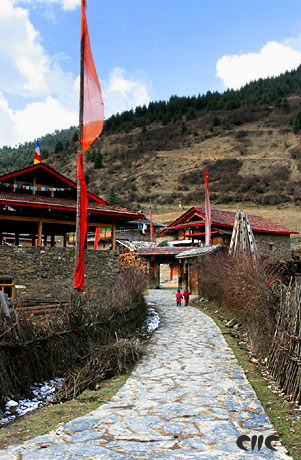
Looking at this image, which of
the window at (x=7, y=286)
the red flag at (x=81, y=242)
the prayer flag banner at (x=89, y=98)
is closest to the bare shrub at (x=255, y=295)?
the red flag at (x=81, y=242)

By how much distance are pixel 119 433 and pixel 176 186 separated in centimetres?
6146

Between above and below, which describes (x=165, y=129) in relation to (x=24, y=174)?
above

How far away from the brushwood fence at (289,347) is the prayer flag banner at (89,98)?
6466mm

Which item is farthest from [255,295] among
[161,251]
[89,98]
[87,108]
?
[161,251]

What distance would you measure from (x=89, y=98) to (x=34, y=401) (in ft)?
24.6

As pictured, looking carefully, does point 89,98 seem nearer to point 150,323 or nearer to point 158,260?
point 150,323

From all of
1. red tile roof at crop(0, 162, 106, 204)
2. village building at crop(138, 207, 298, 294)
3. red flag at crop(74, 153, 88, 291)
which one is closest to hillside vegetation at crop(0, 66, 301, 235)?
village building at crop(138, 207, 298, 294)

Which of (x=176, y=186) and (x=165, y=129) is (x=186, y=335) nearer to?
(x=176, y=186)

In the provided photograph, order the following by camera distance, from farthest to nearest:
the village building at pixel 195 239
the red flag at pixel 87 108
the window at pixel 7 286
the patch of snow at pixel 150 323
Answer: the village building at pixel 195 239, the window at pixel 7 286, the patch of snow at pixel 150 323, the red flag at pixel 87 108

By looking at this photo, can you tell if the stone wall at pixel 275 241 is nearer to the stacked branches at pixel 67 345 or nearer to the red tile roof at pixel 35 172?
the red tile roof at pixel 35 172

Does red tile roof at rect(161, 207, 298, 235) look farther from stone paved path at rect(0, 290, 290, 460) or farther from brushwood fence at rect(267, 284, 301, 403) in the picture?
brushwood fence at rect(267, 284, 301, 403)

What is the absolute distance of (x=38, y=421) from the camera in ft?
15.9

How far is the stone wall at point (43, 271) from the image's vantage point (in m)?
14.8

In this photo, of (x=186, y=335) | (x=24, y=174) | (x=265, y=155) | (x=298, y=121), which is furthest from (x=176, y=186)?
(x=186, y=335)
